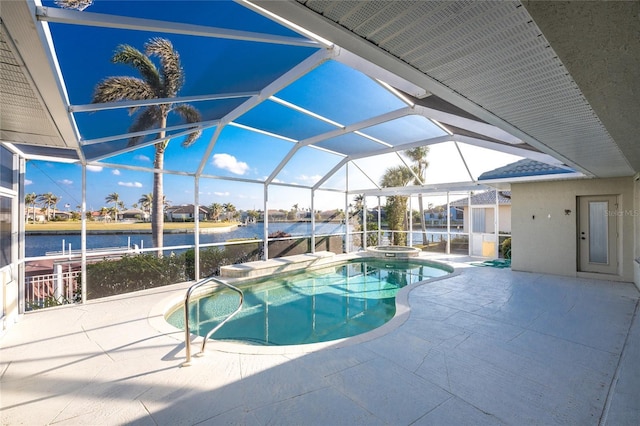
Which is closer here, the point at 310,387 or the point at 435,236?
the point at 310,387

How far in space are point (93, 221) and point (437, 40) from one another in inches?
398

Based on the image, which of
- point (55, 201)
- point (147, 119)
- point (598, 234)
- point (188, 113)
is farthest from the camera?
point (598, 234)

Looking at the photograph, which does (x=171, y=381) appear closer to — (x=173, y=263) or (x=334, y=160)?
(x=173, y=263)

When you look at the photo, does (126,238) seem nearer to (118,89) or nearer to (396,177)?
(118,89)

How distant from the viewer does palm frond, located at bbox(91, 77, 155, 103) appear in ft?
13.8

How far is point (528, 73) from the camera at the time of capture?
7.77ft

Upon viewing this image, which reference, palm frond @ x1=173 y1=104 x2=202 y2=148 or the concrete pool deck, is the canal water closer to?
the concrete pool deck

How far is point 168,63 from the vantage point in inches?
173

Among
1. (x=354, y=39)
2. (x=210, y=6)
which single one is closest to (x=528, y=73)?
(x=354, y=39)

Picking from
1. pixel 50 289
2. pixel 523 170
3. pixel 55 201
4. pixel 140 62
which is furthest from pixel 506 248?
pixel 55 201

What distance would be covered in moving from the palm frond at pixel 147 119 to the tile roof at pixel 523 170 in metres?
10.3

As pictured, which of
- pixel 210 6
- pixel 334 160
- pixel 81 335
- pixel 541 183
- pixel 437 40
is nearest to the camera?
pixel 437 40

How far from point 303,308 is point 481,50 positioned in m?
6.65

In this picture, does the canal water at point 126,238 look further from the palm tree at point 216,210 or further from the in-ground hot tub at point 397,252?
the in-ground hot tub at point 397,252
